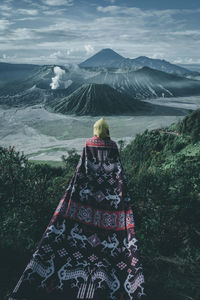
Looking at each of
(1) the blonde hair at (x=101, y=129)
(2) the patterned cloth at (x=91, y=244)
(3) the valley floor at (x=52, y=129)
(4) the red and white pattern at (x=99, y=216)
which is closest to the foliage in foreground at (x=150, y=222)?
(2) the patterned cloth at (x=91, y=244)

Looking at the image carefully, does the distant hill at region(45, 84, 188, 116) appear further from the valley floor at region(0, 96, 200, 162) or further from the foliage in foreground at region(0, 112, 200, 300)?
the foliage in foreground at region(0, 112, 200, 300)

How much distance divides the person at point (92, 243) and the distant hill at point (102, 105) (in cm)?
6430

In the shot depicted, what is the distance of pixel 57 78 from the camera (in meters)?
131

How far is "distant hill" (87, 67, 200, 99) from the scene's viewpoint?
11225 centimetres

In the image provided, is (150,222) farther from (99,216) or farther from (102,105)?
(102,105)

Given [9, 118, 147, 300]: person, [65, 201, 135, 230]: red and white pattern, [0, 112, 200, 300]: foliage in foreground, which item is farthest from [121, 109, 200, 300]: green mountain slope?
[65, 201, 135, 230]: red and white pattern

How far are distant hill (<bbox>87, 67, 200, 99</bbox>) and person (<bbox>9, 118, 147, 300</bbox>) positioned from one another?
104 m

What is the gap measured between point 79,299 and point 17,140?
43109 millimetres

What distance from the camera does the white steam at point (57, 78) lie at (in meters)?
121

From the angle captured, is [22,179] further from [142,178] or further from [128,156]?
[128,156]

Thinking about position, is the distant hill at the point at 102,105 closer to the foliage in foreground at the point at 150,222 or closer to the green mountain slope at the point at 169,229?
the green mountain slope at the point at 169,229

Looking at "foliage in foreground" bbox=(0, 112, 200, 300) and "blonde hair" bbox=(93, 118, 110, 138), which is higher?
"blonde hair" bbox=(93, 118, 110, 138)

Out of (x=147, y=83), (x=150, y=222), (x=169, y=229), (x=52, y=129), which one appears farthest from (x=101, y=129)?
(x=147, y=83)

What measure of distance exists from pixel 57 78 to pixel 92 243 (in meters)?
135
